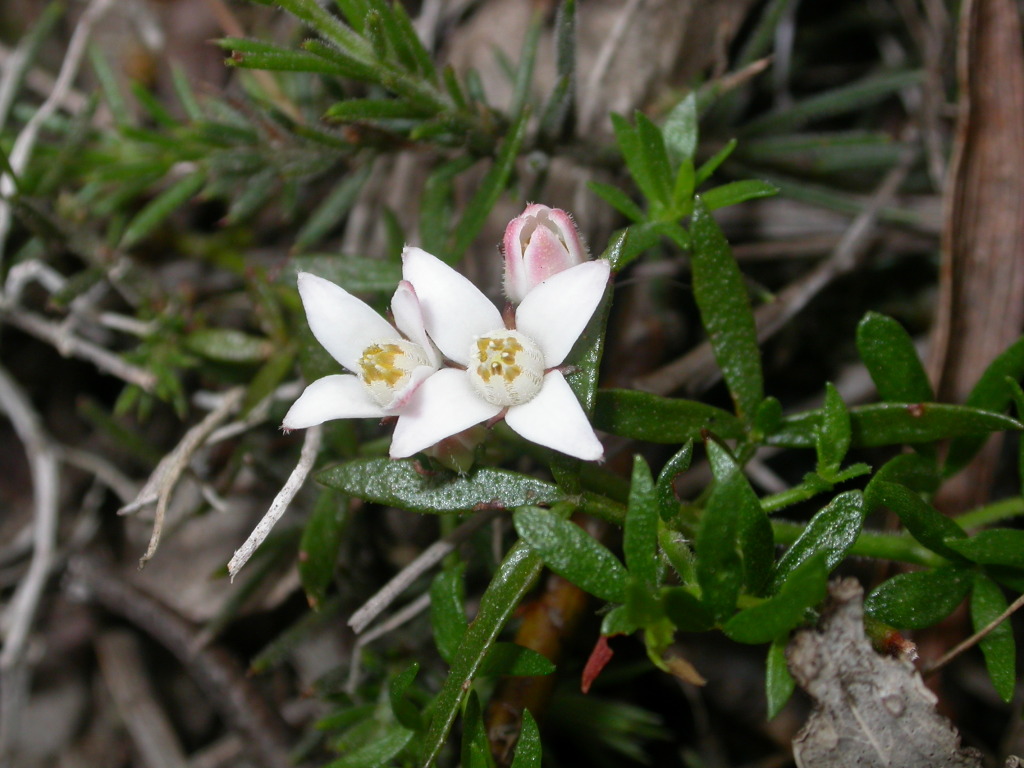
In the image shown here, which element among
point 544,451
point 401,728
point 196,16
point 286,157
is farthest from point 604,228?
point 196,16

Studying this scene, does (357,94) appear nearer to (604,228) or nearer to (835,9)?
(604,228)

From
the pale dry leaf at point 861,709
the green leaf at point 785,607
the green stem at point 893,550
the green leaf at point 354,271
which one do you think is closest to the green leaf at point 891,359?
the green stem at point 893,550

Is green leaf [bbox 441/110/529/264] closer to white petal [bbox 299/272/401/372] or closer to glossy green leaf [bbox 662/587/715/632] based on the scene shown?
white petal [bbox 299/272/401/372]

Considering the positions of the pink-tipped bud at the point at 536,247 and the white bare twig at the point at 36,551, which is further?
the white bare twig at the point at 36,551

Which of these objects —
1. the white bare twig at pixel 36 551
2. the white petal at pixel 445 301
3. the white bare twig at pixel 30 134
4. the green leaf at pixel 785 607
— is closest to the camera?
the green leaf at pixel 785 607

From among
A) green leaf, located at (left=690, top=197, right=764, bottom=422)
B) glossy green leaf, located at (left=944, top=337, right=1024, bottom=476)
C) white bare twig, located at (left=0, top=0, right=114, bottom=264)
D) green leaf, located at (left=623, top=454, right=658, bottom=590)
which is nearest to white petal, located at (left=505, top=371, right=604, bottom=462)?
green leaf, located at (left=623, top=454, right=658, bottom=590)

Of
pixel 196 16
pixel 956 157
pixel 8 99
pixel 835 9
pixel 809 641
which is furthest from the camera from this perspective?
pixel 196 16

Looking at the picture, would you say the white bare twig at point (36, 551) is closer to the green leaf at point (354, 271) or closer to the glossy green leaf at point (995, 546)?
the green leaf at point (354, 271)
